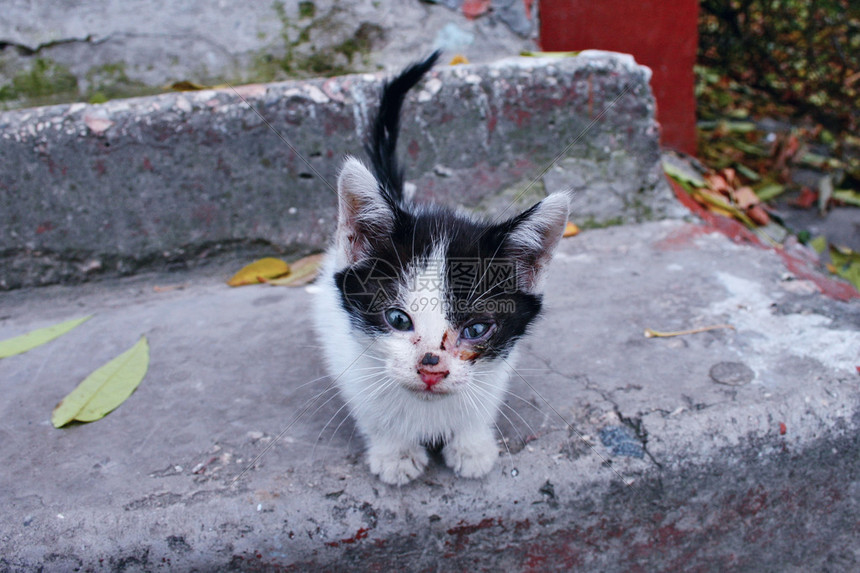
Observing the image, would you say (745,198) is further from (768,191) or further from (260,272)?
(260,272)

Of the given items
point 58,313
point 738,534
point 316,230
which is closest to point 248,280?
point 316,230

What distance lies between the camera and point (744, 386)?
165 cm

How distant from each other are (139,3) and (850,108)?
4376 millimetres

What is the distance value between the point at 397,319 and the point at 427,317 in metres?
0.09

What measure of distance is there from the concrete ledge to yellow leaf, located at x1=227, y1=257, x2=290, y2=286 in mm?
81

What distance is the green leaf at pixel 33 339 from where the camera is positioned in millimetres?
1985

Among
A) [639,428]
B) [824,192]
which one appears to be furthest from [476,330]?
[824,192]

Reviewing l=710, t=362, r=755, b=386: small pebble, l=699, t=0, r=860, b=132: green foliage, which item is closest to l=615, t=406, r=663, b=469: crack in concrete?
l=710, t=362, r=755, b=386: small pebble

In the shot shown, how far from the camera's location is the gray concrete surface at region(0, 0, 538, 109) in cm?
263

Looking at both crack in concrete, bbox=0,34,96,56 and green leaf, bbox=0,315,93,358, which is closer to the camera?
green leaf, bbox=0,315,93,358

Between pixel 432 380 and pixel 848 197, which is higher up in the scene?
pixel 432 380

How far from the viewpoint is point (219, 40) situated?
2723mm

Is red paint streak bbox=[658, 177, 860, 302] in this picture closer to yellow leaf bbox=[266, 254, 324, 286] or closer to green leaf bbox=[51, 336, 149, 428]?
yellow leaf bbox=[266, 254, 324, 286]

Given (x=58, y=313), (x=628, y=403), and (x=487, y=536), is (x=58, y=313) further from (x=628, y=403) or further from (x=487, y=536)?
(x=628, y=403)
